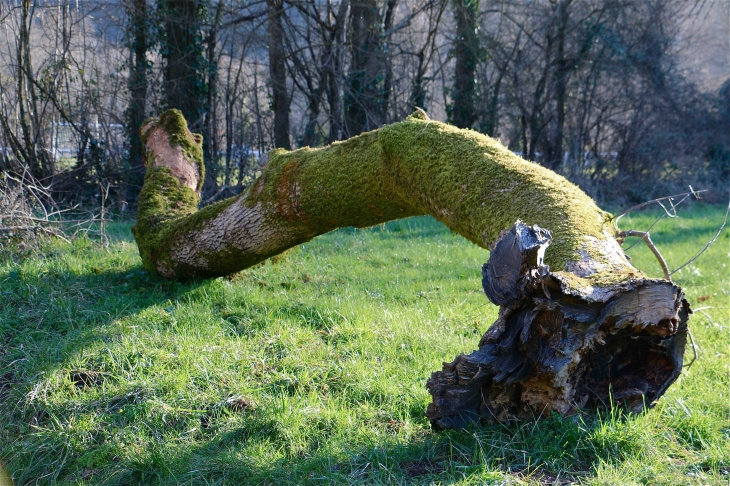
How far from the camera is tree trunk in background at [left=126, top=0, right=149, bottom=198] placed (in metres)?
10.7

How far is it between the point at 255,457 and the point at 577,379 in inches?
70.3

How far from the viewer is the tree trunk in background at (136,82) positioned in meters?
10.7

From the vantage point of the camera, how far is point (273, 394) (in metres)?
3.81

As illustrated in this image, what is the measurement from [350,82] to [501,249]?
32.4 feet

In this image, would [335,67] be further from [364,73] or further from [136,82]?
[136,82]

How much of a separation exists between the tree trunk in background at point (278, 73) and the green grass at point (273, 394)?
270 inches

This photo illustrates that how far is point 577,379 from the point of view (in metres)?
3.15

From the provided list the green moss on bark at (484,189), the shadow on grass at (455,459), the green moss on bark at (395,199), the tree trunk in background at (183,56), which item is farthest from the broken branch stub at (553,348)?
the tree trunk in background at (183,56)

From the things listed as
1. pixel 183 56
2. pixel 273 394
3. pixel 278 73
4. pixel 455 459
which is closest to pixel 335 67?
pixel 278 73

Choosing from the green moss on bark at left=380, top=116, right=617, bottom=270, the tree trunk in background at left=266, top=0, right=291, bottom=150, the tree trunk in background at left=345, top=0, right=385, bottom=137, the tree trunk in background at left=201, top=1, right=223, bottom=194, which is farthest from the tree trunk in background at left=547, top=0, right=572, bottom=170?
the green moss on bark at left=380, top=116, right=617, bottom=270

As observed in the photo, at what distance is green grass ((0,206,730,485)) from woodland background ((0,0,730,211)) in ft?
13.1

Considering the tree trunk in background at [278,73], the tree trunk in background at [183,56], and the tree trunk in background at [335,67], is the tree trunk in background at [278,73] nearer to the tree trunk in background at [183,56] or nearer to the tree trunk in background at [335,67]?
the tree trunk in background at [335,67]

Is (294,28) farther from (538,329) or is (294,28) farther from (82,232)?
(538,329)

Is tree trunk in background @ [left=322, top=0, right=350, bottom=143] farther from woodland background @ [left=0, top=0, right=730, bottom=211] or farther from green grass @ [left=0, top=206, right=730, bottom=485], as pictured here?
green grass @ [left=0, top=206, right=730, bottom=485]
